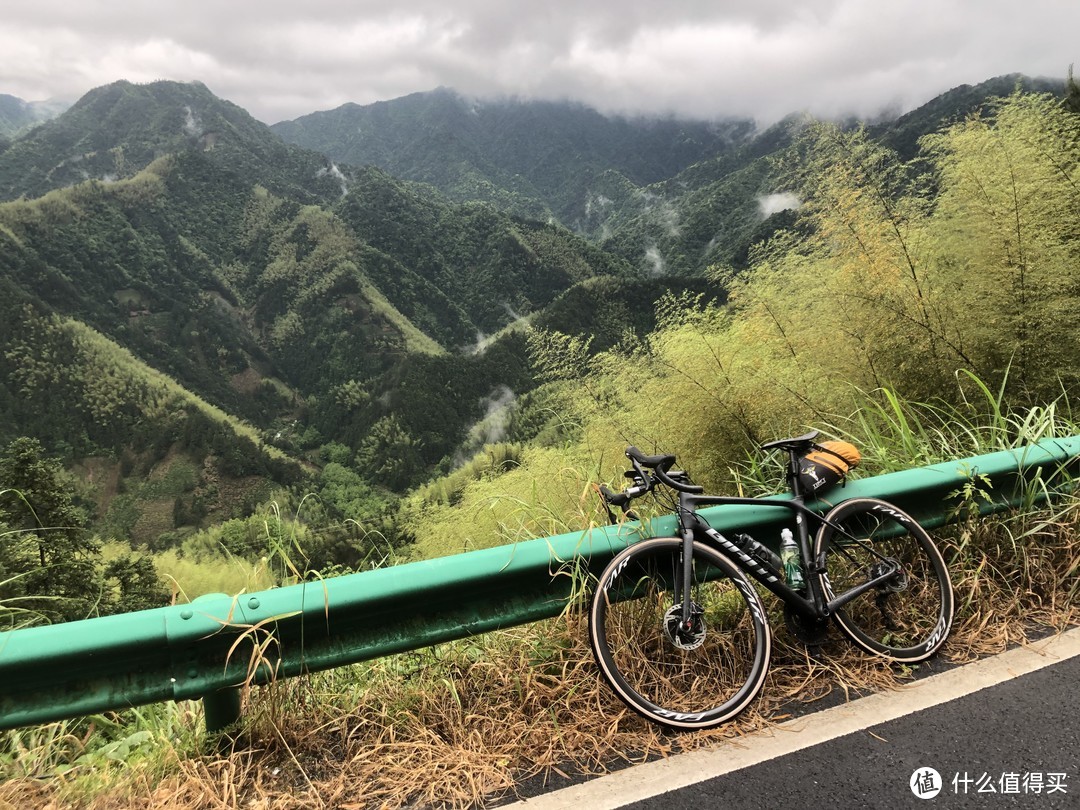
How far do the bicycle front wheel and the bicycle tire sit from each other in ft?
1.09

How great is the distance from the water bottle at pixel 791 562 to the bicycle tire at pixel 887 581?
0.06 meters

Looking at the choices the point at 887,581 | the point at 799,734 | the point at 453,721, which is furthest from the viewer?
the point at 887,581

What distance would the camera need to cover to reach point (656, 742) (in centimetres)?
175

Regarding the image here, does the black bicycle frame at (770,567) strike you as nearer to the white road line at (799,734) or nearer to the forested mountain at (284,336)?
the white road line at (799,734)

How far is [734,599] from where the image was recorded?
2.25 metres

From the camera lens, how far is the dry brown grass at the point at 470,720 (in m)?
1.63

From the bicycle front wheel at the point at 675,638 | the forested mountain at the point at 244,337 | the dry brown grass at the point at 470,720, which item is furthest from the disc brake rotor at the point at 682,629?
the forested mountain at the point at 244,337

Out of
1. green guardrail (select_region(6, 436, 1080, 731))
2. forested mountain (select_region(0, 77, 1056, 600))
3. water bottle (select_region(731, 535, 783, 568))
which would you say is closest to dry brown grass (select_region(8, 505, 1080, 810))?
green guardrail (select_region(6, 436, 1080, 731))

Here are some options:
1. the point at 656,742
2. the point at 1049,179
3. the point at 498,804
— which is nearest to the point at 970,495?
the point at 656,742

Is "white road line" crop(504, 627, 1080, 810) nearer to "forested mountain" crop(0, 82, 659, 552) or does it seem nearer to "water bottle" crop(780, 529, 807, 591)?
"water bottle" crop(780, 529, 807, 591)

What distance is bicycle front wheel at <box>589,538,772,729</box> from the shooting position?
1.79 m

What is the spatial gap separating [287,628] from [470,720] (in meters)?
0.60

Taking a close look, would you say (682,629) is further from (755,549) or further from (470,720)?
(470,720)

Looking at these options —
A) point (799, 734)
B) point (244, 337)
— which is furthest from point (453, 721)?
point (244, 337)
